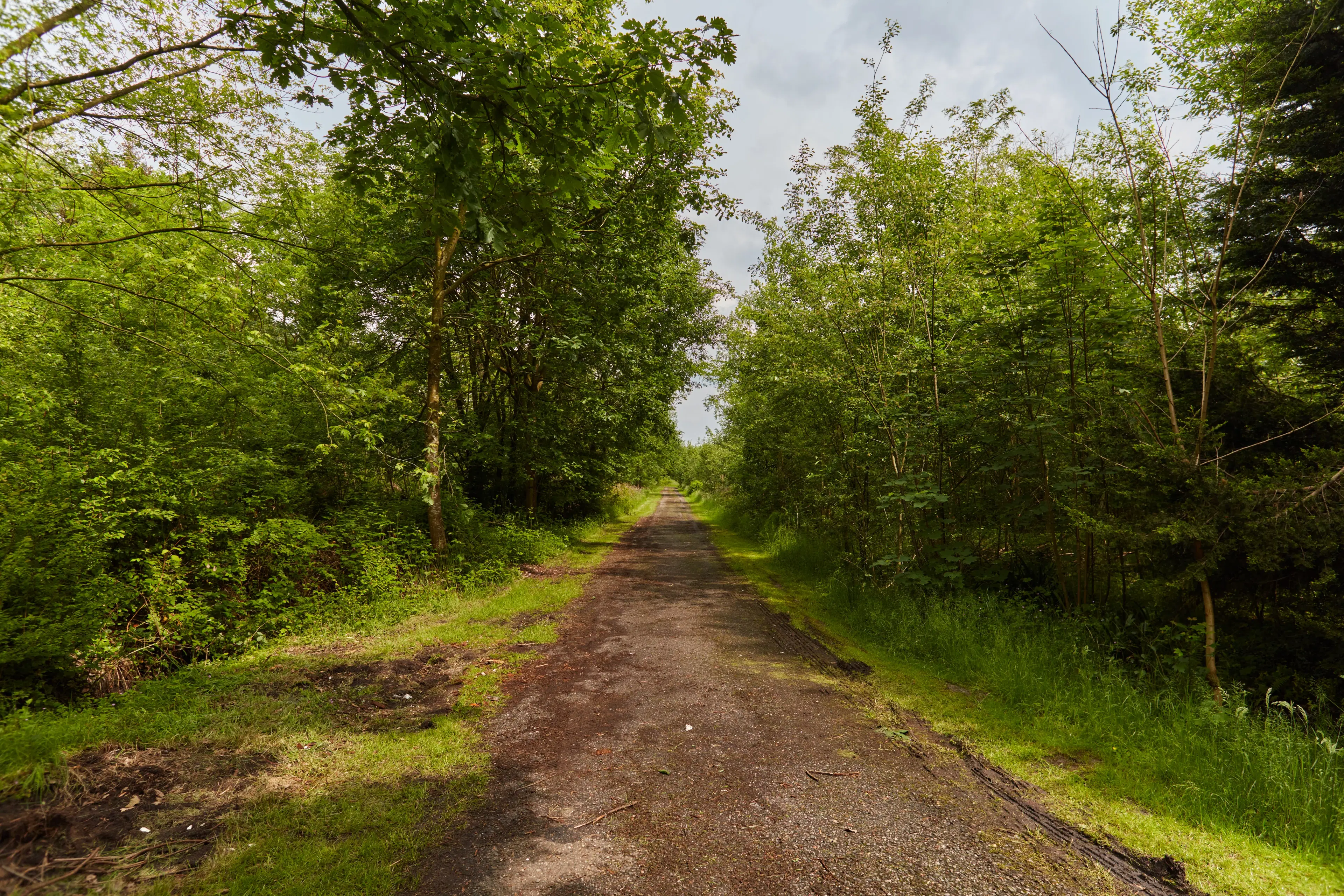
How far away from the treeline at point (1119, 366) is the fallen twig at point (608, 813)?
498 cm

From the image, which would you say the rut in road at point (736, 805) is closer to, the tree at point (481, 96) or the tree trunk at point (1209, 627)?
the tree trunk at point (1209, 627)

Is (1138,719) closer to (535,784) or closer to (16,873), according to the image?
(535,784)

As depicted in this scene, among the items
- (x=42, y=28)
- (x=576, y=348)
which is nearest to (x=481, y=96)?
(x=42, y=28)

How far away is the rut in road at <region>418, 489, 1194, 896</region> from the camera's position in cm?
294

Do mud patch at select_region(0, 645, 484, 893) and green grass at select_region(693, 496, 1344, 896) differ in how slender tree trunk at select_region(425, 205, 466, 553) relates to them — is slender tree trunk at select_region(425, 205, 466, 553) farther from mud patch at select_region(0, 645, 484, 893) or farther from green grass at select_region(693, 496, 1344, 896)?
green grass at select_region(693, 496, 1344, 896)

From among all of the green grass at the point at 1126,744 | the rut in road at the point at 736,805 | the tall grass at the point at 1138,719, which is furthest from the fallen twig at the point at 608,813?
the tall grass at the point at 1138,719

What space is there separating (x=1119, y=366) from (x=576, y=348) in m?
9.24

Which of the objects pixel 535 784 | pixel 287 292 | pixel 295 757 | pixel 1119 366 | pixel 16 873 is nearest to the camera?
pixel 16 873

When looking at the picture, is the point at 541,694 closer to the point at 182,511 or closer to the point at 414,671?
the point at 414,671

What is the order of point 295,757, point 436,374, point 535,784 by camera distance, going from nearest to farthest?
point 535,784 → point 295,757 → point 436,374

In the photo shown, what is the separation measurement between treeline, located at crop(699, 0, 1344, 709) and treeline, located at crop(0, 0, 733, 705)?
3.98 meters

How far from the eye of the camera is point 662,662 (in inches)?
259

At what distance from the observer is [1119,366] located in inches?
267

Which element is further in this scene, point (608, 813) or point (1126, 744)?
point (1126, 744)
